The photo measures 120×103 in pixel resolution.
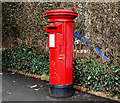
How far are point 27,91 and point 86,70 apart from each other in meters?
1.62

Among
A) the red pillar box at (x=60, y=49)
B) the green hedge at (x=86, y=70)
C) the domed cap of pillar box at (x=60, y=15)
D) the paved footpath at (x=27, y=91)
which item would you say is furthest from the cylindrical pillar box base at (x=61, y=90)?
the domed cap of pillar box at (x=60, y=15)

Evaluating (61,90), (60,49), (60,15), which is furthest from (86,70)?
(60,15)

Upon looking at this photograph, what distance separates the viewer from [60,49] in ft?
13.5

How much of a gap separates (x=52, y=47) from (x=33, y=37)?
6.59 feet

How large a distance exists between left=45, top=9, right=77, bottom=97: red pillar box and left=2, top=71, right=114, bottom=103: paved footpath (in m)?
0.30

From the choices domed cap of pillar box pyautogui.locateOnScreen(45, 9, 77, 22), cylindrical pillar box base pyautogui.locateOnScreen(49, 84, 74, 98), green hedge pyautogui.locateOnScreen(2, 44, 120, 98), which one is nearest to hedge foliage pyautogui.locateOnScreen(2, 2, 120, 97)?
green hedge pyautogui.locateOnScreen(2, 44, 120, 98)

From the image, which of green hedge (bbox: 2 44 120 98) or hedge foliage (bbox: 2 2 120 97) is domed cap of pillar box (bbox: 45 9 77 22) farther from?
green hedge (bbox: 2 44 120 98)

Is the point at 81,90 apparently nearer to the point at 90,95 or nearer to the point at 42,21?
the point at 90,95

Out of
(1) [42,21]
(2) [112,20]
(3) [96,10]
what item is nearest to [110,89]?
(2) [112,20]

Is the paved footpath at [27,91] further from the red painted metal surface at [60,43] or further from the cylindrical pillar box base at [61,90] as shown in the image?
→ the red painted metal surface at [60,43]

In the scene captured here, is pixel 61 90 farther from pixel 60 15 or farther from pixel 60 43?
pixel 60 15

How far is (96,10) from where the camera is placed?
169 inches

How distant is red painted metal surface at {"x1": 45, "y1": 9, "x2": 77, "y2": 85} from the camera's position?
13.1ft

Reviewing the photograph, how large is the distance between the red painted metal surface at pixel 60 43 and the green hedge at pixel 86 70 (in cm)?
57
